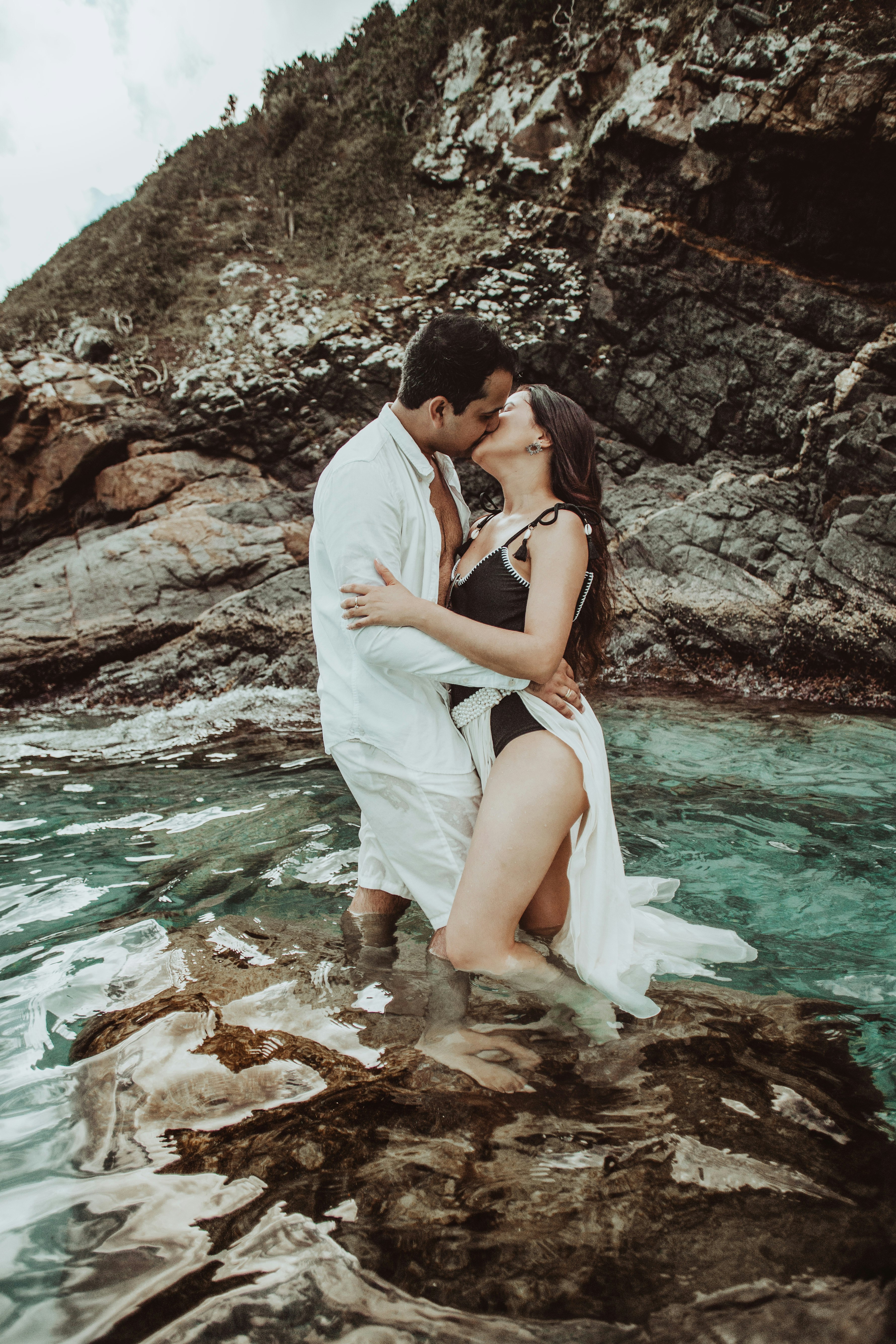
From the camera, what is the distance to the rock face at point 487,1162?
1367 mm

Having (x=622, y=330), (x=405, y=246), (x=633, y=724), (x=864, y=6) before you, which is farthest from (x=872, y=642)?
(x=405, y=246)

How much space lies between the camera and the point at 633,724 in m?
7.29

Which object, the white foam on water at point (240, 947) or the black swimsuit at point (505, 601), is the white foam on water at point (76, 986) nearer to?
the white foam on water at point (240, 947)

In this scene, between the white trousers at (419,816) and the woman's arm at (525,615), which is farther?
the white trousers at (419,816)

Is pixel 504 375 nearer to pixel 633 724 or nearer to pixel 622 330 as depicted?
pixel 633 724

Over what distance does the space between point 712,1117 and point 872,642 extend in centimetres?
742

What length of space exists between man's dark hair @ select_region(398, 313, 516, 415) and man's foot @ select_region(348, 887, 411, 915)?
2075 millimetres

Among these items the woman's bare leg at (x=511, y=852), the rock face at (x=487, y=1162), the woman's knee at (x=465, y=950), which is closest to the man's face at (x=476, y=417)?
the woman's bare leg at (x=511, y=852)

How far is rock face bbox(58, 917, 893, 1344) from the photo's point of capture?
1.37 metres

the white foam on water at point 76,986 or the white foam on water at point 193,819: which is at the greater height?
the white foam on water at point 76,986

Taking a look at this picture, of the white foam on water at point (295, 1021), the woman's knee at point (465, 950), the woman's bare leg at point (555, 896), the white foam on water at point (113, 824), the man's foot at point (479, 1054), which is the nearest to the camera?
the man's foot at point (479, 1054)

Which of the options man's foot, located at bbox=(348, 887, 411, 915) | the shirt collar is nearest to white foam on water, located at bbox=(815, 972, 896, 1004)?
man's foot, located at bbox=(348, 887, 411, 915)

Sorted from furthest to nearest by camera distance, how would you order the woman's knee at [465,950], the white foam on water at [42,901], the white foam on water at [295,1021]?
the white foam on water at [42,901], the woman's knee at [465,950], the white foam on water at [295,1021]

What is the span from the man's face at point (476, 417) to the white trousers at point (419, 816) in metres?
1.28
